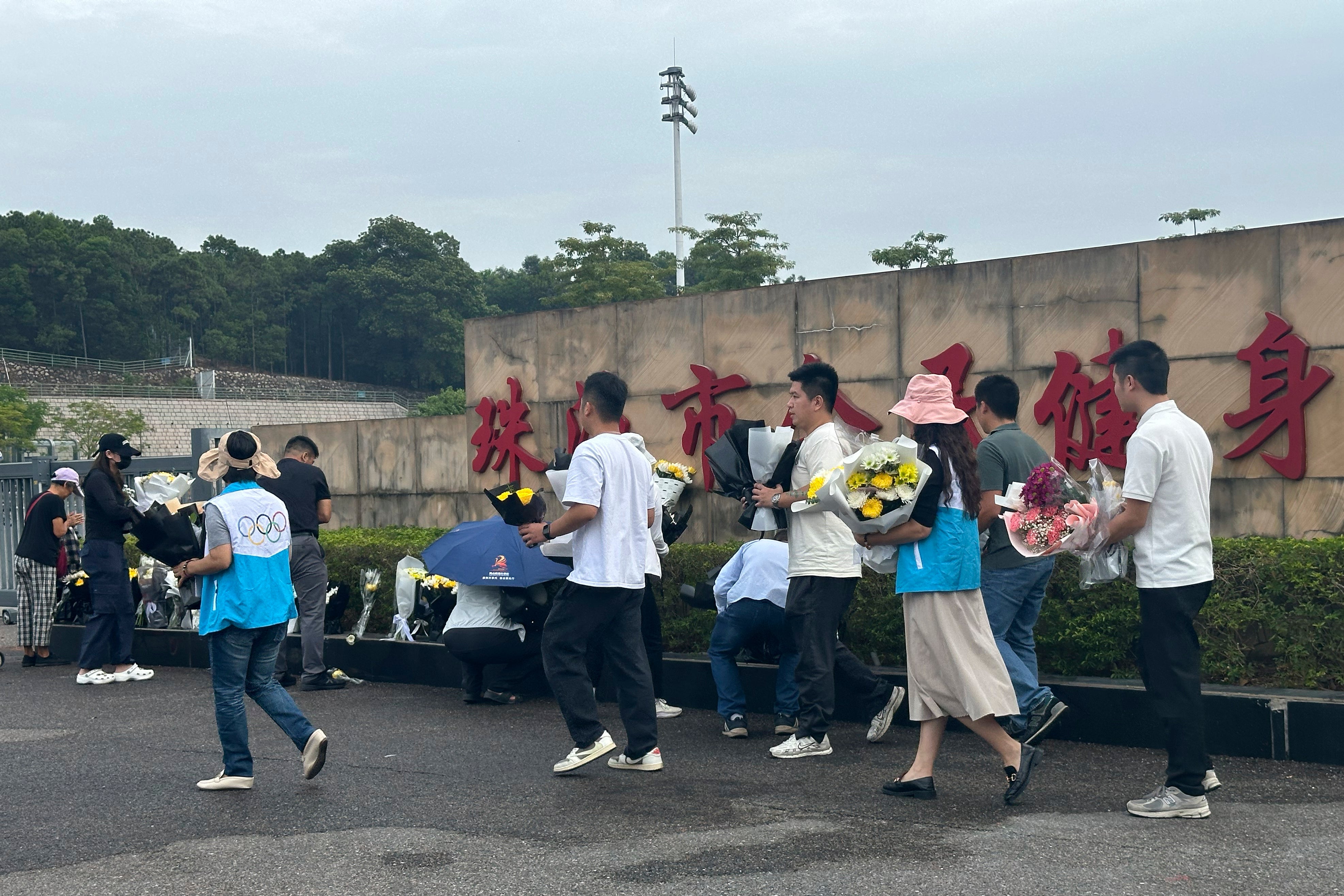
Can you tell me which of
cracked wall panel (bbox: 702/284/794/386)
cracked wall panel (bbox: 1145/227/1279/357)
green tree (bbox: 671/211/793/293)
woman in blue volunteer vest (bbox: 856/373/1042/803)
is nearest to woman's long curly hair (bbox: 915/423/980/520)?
woman in blue volunteer vest (bbox: 856/373/1042/803)

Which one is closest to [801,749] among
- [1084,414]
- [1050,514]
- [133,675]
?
[1050,514]

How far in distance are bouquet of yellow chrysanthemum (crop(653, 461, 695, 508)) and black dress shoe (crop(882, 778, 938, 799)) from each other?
4097mm

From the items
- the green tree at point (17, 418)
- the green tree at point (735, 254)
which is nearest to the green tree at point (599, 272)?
the green tree at point (735, 254)

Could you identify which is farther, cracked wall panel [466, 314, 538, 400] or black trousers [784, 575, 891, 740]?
cracked wall panel [466, 314, 538, 400]

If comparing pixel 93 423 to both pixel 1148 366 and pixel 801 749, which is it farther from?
pixel 1148 366

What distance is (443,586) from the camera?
8.48 metres

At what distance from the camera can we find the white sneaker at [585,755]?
18.0ft

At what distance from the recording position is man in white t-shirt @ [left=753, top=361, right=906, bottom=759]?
18.9 ft

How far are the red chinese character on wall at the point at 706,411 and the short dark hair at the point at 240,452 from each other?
419 centimetres

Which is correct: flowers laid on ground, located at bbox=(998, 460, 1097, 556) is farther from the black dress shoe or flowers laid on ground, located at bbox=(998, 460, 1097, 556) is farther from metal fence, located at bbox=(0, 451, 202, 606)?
metal fence, located at bbox=(0, 451, 202, 606)

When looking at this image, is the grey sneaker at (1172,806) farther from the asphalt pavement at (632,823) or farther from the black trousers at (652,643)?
the black trousers at (652,643)

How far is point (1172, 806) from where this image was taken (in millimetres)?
4496

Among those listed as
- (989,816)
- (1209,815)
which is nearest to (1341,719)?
(1209,815)

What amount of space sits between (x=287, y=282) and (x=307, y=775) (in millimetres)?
78123
